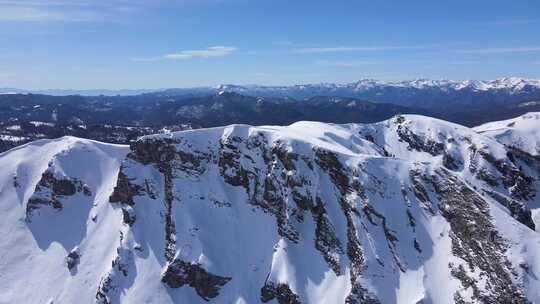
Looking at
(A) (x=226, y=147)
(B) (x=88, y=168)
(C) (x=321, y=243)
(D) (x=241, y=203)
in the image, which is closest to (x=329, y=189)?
(C) (x=321, y=243)

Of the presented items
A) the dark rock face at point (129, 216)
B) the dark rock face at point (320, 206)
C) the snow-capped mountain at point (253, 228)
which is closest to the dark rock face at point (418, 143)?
the dark rock face at point (320, 206)

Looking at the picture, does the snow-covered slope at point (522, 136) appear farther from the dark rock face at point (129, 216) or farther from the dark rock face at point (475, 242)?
the dark rock face at point (129, 216)

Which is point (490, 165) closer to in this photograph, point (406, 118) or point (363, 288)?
point (406, 118)

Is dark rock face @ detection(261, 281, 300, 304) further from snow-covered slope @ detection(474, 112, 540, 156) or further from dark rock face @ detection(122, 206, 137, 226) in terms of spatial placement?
snow-covered slope @ detection(474, 112, 540, 156)

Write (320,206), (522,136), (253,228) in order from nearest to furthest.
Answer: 1. (320,206)
2. (253,228)
3. (522,136)

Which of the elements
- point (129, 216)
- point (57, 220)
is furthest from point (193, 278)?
point (57, 220)

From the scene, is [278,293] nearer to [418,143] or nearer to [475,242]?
[475,242]
